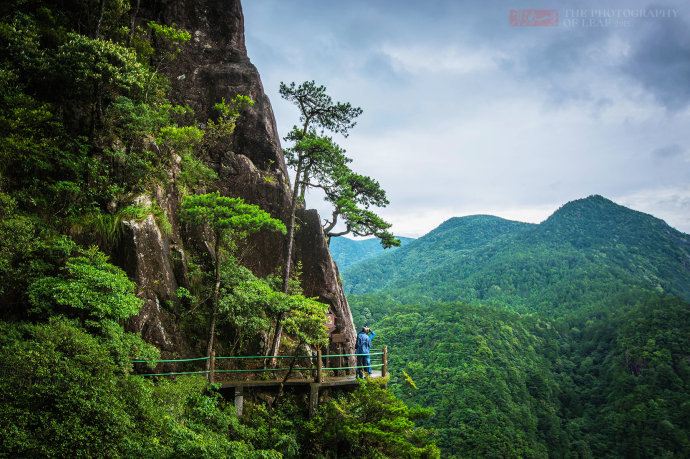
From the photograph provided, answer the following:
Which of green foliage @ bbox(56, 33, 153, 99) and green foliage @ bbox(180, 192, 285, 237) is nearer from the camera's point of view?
green foliage @ bbox(180, 192, 285, 237)

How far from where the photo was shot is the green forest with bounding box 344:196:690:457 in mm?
44281

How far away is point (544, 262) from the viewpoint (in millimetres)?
99312

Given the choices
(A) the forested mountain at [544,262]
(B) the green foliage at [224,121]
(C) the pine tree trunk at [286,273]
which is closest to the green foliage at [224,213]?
(C) the pine tree trunk at [286,273]

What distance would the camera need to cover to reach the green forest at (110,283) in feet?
19.8

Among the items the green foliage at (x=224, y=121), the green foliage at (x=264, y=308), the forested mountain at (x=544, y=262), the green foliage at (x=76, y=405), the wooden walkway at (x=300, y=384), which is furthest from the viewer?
the forested mountain at (x=544, y=262)

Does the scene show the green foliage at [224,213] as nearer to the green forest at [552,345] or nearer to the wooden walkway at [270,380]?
the wooden walkway at [270,380]

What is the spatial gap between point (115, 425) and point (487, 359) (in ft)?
182

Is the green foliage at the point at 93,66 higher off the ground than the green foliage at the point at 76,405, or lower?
higher

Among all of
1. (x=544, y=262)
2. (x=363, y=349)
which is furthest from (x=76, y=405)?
(x=544, y=262)

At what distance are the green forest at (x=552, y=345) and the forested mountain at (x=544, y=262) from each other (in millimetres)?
468

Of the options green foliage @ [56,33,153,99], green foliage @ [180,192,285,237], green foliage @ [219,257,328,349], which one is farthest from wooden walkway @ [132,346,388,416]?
green foliage @ [56,33,153,99]

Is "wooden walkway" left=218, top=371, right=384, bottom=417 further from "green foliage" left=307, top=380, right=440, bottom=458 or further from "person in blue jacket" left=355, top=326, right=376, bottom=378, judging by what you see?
"person in blue jacket" left=355, top=326, right=376, bottom=378

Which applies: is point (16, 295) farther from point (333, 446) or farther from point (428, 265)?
point (428, 265)

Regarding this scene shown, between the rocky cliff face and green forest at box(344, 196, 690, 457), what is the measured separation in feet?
16.5
